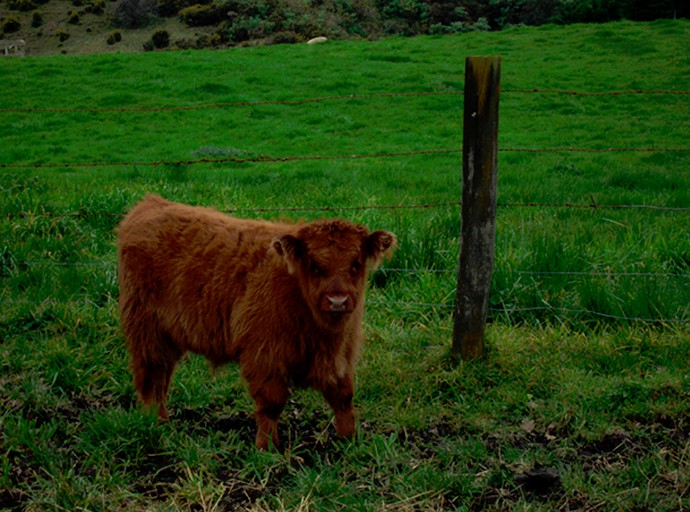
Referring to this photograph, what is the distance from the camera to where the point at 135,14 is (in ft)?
155


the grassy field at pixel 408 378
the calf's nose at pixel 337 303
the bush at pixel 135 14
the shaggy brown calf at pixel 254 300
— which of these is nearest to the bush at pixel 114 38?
the bush at pixel 135 14

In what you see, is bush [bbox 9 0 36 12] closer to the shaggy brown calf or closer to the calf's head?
the shaggy brown calf

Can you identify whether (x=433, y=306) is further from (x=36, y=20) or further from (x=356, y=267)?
(x=36, y=20)

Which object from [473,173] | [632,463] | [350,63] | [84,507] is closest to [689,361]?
[632,463]

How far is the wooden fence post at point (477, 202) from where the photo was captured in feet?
15.3

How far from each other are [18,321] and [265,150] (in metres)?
10.7

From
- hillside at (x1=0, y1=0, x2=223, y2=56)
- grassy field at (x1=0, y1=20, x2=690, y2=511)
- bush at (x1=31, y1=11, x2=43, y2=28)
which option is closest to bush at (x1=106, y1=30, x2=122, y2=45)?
hillside at (x1=0, y1=0, x2=223, y2=56)

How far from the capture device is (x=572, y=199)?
35.7 ft

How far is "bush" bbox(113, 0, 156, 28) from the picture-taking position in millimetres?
46969

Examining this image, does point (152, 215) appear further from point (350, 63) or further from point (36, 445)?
point (350, 63)

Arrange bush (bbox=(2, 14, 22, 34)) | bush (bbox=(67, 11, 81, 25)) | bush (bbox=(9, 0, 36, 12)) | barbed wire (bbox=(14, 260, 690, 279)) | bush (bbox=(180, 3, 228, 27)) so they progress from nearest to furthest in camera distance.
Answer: barbed wire (bbox=(14, 260, 690, 279)) → bush (bbox=(180, 3, 228, 27)) → bush (bbox=(2, 14, 22, 34)) → bush (bbox=(67, 11, 81, 25)) → bush (bbox=(9, 0, 36, 12))

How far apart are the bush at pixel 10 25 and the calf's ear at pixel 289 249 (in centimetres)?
4981

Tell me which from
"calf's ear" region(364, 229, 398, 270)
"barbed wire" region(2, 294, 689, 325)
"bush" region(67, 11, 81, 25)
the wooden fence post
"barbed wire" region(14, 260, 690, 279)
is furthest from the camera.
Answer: "bush" region(67, 11, 81, 25)

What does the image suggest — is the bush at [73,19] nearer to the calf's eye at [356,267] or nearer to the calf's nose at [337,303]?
the calf's eye at [356,267]
